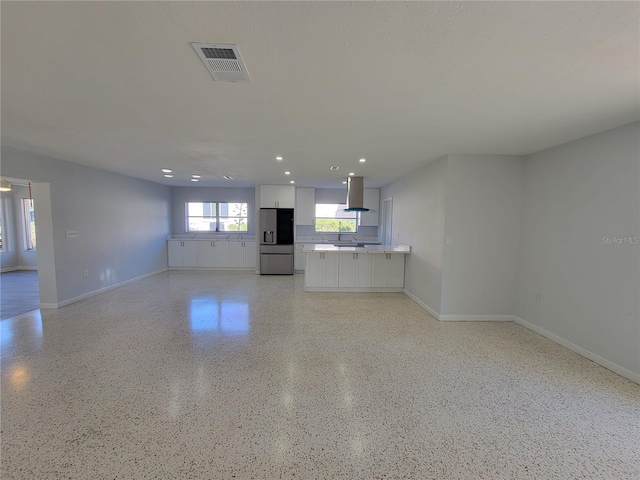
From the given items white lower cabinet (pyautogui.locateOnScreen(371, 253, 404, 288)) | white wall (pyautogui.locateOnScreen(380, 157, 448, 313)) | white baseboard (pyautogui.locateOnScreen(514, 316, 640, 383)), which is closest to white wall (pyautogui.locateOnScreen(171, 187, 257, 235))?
white lower cabinet (pyautogui.locateOnScreen(371, 253, 404, 288))

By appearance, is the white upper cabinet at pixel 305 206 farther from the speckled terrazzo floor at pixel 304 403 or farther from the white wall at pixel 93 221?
the speckled terrazzo floor at pixel 304 403

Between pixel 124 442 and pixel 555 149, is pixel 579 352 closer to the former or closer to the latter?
pixel 555 149

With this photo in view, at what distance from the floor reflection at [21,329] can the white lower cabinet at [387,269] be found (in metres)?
5.13

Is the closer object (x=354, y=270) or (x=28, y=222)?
(x=354, y=270)

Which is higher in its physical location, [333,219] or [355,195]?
[355,195]

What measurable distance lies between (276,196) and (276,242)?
1231mm

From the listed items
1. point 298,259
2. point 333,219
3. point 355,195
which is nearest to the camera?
point 355,195

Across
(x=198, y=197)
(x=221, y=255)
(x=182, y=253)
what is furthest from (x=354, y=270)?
(x=198, y=197)

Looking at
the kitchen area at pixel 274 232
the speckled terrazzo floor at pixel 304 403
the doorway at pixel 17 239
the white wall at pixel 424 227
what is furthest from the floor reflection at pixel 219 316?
the doorway at pixel 17 239

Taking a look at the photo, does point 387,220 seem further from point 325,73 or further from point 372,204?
point 325,73

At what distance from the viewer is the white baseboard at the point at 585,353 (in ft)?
8.58

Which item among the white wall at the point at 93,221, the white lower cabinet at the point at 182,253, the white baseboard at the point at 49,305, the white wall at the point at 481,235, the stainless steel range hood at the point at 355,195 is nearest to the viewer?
the white wall at the point at 481,235

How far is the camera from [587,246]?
3010mm

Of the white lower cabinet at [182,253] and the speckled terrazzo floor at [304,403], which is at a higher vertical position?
the white lower cabinet at [182,253]
